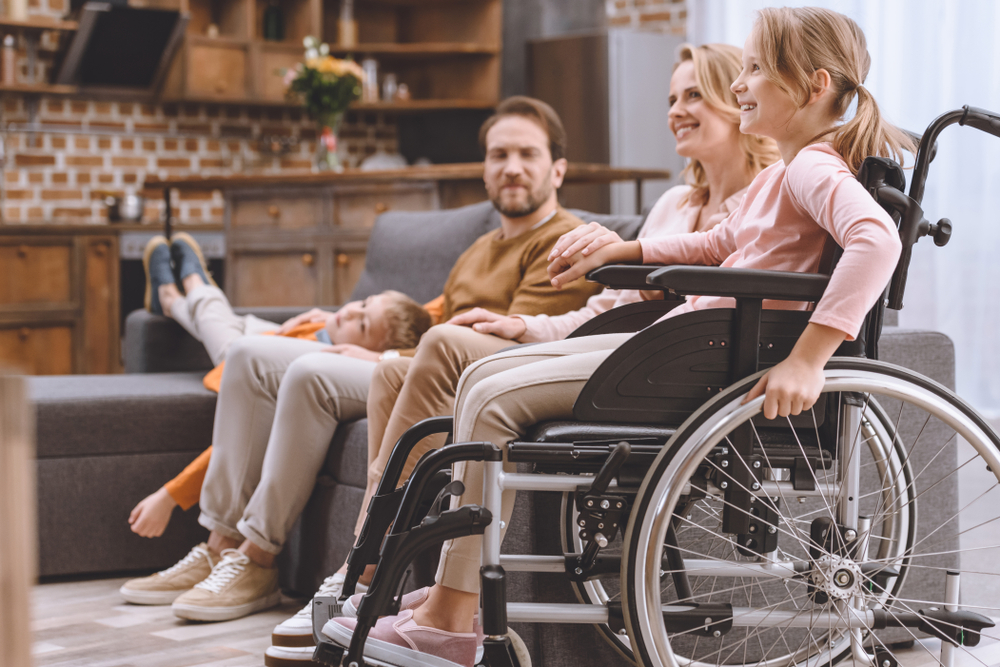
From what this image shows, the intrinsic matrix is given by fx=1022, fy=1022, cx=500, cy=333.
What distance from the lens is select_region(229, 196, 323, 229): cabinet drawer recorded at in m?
4.23

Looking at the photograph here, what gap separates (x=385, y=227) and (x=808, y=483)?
1996 millimetres

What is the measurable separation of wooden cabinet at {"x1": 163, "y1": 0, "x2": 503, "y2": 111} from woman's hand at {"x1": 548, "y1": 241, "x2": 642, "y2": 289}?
13.7 ft

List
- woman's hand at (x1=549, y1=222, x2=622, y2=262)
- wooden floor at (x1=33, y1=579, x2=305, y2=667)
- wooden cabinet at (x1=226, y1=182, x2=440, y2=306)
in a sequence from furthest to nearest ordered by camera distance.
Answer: wooden cabinet at (x1=226, y1=182, x2=440, y2=306), wooden floor at (x1=33, y1=579, x2=305, y2=667), woman's hand at (x1=549, y1=222, x2=622, y2=262)

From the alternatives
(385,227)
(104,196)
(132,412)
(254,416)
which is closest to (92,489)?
(132,412)

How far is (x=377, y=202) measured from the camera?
13.6ft

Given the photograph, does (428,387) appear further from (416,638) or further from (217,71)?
(217,71)

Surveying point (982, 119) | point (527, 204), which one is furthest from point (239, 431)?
point (982, 119)

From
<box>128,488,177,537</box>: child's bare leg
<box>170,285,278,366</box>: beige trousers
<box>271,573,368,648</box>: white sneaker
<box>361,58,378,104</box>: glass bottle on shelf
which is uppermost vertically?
<box>361,58,378,104</box>: glass bottle on shelf

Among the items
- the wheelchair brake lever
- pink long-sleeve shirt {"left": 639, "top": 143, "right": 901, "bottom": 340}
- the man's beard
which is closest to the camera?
pink long-sleeve shirt {"left": 639, "top": 143, "right": 901, "bottom": 340}

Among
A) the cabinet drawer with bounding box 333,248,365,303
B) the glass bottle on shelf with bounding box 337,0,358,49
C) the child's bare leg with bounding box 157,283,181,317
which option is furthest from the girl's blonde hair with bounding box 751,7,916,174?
the glass bottle on shelf with bounding box 337,0,358,49

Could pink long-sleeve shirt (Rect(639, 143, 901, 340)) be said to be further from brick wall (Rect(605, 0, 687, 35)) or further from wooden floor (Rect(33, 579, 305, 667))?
brick wall (Rect(605, 0, 687, 35))

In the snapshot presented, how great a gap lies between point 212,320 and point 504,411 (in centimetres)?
154

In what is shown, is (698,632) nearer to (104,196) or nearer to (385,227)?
(385,227)

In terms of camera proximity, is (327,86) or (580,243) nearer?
(580,243)
